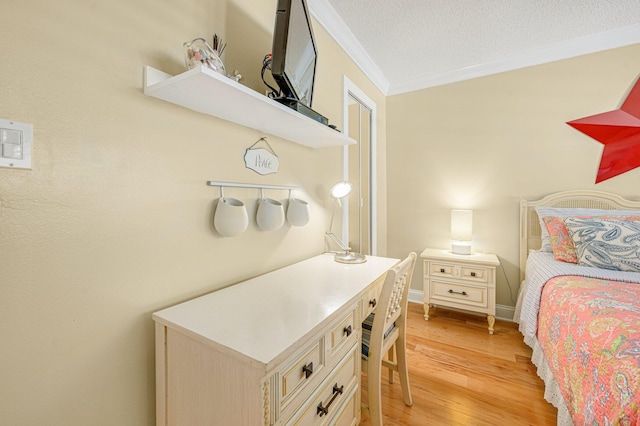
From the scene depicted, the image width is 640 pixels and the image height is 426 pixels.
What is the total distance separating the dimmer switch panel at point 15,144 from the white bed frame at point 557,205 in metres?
3.17

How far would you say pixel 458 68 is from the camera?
2.71m

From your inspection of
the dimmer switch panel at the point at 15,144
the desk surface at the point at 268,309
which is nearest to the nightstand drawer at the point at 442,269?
the desk surface at the point at 268,309

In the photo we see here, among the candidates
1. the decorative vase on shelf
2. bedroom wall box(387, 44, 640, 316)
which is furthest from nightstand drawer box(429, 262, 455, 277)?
the decorative vase on shelf

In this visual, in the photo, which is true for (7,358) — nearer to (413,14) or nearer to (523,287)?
(413,14)

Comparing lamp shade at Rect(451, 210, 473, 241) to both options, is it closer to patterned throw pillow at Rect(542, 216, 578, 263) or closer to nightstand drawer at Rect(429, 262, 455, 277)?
nightstand drawer at Rect(429, 262, 455, 277)

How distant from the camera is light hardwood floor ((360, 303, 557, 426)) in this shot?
57.2 inches

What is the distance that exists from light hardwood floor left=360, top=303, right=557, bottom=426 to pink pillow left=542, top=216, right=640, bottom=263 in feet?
2.61

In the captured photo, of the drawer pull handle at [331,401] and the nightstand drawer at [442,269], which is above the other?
the nightstand drawer at [442,269]

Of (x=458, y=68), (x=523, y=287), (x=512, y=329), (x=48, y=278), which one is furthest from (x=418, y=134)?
(x=48, y=278)

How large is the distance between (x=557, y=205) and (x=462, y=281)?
3.49 ft

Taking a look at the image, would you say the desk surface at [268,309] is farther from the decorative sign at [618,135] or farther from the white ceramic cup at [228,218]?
the decorative sign at [618,135]

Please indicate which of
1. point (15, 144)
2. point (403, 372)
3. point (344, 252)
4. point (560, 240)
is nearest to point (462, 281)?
point (560, 240)

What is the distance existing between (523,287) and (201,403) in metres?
2.68

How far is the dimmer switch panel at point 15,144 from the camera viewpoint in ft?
2.09
